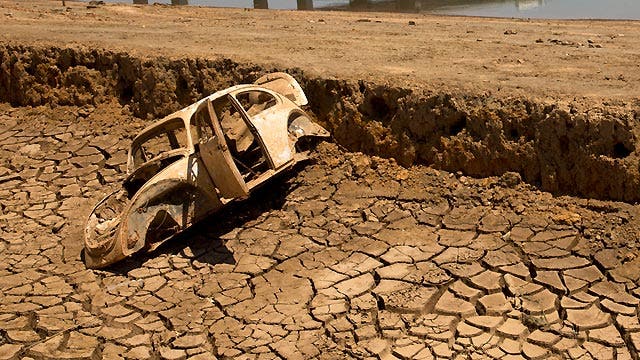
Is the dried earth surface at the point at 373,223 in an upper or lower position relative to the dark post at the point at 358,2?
lower

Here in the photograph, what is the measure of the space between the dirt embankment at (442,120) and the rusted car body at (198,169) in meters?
0.42

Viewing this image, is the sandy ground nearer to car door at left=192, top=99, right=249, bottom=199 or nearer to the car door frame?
the car door frame

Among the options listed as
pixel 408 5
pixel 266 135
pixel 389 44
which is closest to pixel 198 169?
pixel 266 135

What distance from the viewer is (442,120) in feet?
24.3

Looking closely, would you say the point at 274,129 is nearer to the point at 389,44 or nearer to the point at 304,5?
the point at 389,44

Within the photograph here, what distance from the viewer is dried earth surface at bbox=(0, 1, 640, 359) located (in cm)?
597

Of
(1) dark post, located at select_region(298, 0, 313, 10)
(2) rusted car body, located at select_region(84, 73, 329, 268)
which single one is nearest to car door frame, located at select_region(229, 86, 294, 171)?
(2) rusted car body, located at select_region(84, 73, 329, 268)

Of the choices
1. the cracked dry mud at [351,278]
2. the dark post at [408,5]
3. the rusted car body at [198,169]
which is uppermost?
the dark post at [408,5]

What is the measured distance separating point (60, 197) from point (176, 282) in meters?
2.15

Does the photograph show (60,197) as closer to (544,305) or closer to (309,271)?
(309,271)

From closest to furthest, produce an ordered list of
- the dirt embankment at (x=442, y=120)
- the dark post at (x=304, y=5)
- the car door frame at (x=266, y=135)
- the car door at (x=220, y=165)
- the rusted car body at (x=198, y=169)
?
the dirt embankment at (x=442, y=120) → the car door at (x=220, y=165) → the rusted car body at (x=198, y=169) → the car door frame at (x=266, y=135) → the dark post at (x=304, y=5)

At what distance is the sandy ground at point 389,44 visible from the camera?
786 cm

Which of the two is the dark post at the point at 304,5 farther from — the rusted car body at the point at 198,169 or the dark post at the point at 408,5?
the rusted car body at the point at 198,169

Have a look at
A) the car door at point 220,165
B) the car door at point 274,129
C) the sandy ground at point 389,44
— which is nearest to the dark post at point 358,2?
the sandy ground at point 389,44
